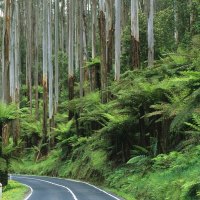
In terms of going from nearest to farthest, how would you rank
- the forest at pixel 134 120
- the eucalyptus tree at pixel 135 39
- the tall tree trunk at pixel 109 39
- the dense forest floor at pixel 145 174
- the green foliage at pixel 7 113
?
1. the dense forest floor at pixel 145 174
2. the forest at pixel 134 120
3. the green foliage at pixel 7 113
4. the eucalyptus tree at pixel 135 39
5. the tall tree trunk at pixel 109 39

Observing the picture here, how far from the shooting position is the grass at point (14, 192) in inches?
724

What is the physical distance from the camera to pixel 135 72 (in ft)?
69.1

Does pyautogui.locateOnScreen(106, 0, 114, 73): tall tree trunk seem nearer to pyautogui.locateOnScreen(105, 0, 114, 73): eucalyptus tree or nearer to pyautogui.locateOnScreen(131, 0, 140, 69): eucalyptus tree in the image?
pyautogui.locateOnScreen(105, 0, 114, 73): eucalyptus tree

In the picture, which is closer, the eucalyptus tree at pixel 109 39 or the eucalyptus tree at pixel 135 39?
the eucalyptus tree at pixel 135 39

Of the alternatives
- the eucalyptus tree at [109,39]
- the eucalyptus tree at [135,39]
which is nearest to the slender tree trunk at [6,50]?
the eucalyptus tree at [109,39]

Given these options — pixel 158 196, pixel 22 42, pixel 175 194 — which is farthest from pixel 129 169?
pixel 22 42

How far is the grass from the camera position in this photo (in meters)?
18.4

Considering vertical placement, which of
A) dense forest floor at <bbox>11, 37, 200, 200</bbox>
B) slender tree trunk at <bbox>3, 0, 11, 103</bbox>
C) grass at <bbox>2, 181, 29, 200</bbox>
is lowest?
grass at <bbox>2, 181, 29, 200</bbox>

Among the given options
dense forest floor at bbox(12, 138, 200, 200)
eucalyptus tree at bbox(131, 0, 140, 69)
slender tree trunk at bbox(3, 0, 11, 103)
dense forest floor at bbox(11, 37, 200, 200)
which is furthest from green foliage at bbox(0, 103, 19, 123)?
eucalyptus tree at bbox(131, 0, 140, 69)

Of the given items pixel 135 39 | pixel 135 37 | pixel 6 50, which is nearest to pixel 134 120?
pixel 135 39

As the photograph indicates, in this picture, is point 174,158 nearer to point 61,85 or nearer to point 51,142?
point 51,142

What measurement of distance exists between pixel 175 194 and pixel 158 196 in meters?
1.68

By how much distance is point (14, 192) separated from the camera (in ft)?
67.4

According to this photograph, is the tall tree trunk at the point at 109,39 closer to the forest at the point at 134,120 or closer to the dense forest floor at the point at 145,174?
the forest at the point at 134,120
